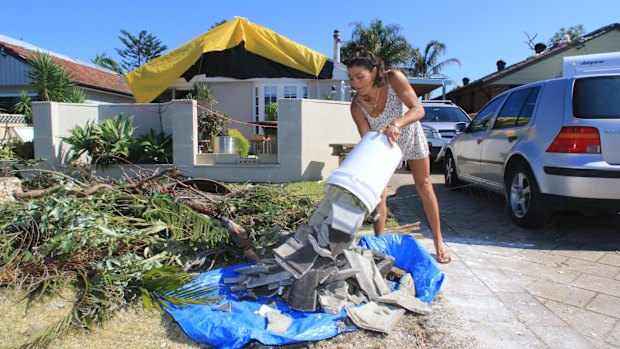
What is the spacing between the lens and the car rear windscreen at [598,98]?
3.77 metres

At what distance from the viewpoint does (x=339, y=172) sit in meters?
2.54

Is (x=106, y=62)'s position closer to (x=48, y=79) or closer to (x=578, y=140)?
(x=48, y=79)

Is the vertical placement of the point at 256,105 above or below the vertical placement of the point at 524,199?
above

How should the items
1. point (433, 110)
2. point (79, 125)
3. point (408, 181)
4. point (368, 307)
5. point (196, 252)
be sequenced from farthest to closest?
point (433, 110) < point (79, 125) < point (408, 181) < point (196, 252) < point (368, 307)

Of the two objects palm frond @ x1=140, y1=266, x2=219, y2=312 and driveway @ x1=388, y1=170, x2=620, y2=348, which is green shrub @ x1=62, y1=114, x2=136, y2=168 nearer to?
driveway @ x1=388, y1=170, x2=620, y2=348

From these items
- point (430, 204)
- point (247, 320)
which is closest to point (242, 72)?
point (430, 204)

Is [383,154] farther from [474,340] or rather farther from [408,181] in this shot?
[408,181]

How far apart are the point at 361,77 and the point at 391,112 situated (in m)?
0.44

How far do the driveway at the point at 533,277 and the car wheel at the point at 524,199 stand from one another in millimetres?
158

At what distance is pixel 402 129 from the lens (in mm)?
3250

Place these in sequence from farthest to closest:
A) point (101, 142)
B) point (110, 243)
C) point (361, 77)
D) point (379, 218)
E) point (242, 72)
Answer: point (242, 72), point (101, 142), point (379, 218), point (361, 77), point (110, 243)

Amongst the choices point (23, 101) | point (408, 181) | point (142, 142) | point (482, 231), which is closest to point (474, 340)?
point (482, 231)

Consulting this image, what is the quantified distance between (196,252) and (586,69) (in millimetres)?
5694

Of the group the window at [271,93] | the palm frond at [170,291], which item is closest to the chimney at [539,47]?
the window at [271,93]
